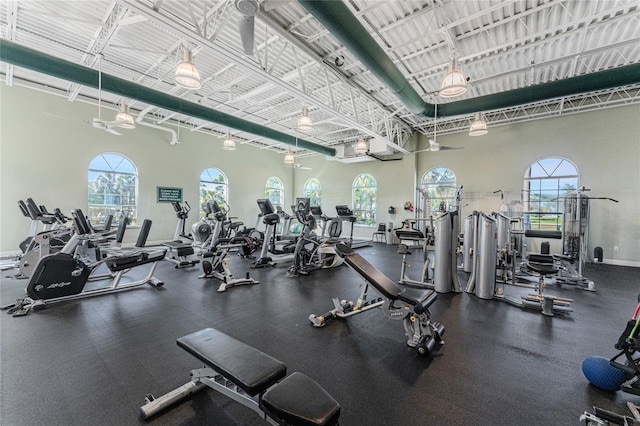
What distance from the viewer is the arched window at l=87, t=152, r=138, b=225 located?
7.95 m

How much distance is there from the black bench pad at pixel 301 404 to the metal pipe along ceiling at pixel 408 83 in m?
3.78

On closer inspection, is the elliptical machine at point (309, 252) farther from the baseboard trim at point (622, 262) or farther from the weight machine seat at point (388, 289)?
the baseboard trim at point (622, 262)

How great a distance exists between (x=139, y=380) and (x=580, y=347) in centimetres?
414

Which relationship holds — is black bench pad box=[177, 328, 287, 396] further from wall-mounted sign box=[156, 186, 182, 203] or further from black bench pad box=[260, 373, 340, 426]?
wall-mounted sign box=[156, 186, 182, 203]

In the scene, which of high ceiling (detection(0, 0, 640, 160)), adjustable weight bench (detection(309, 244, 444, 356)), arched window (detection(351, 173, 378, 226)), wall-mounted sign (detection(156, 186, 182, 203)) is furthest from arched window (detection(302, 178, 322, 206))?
adjustable weight bench (detection(309, 244, 444, 356))

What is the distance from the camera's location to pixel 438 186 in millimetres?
10219

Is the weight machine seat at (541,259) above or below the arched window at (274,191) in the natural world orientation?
below

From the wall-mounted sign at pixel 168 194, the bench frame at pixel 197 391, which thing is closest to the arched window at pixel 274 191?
the wall-mounted sign at pixel 168 194

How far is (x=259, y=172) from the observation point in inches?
489

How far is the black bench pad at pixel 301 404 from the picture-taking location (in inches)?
40.0

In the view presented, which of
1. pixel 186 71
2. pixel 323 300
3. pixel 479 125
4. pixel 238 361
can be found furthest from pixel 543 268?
pixel 186 71

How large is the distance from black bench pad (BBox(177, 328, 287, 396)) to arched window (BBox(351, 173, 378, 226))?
1020 centimetres

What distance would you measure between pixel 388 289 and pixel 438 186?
29.0 ft

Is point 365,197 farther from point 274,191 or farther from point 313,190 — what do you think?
point 274,191
